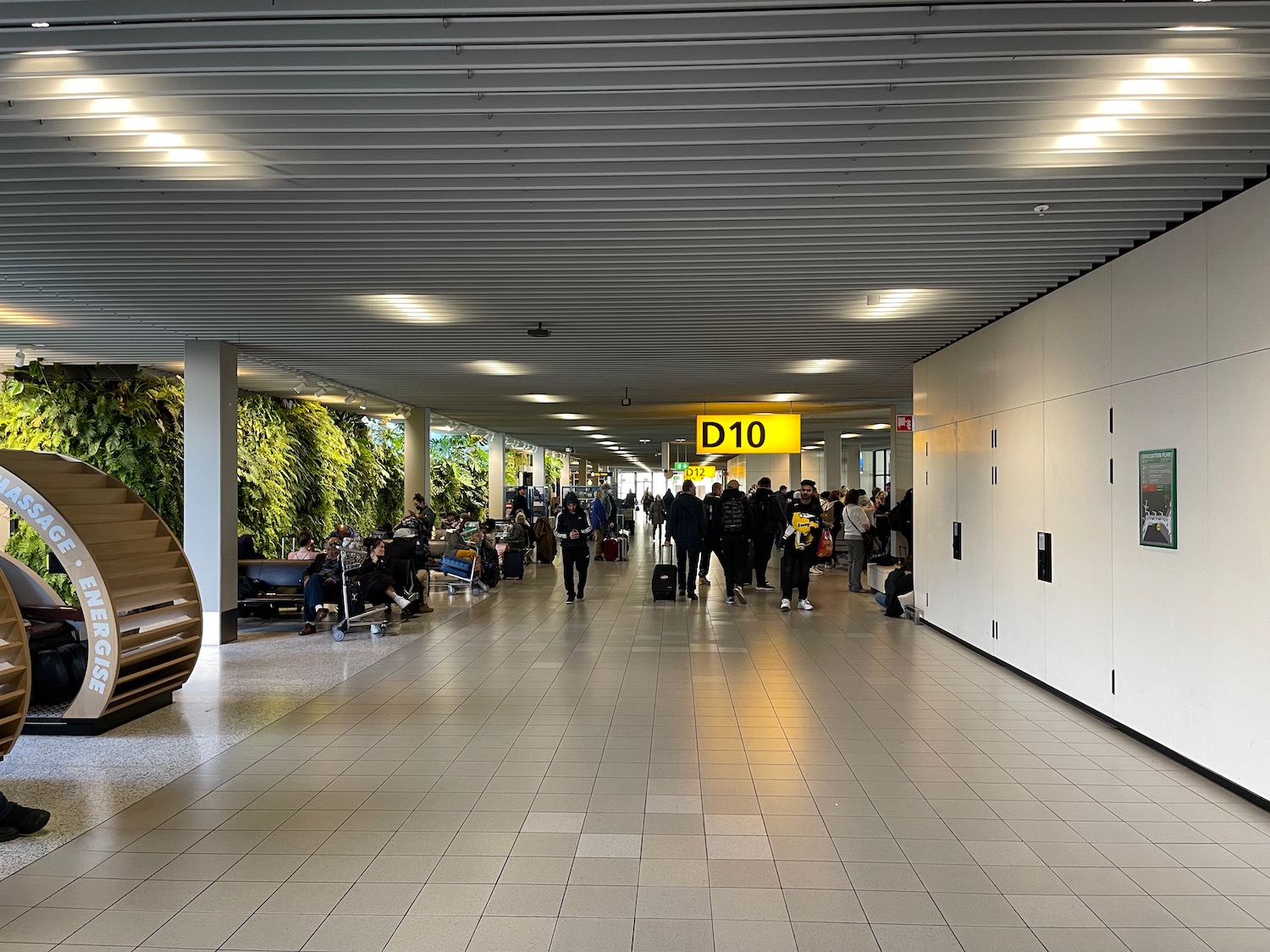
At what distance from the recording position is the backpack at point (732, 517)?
12914mm

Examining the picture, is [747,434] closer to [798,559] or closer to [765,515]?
[765,515]

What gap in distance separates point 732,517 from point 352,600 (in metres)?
5.25

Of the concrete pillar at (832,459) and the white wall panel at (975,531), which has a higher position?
the concrete pillar at (832,459)

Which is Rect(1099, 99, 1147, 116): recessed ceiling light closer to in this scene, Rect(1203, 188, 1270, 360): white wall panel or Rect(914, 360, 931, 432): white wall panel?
Rect(1203, 188, 1270, 360): white wall panel

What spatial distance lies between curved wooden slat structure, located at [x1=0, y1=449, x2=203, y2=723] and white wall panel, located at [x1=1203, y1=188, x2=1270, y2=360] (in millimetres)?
6727

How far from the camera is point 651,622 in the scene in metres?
11.1

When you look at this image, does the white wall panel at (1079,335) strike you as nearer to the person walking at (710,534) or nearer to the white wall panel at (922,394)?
the white wall panel at (922,394)

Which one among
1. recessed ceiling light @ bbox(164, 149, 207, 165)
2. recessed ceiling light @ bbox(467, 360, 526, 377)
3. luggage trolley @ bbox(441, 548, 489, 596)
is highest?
recessed ceiling light @ bbox(467, 360, 526, 377)

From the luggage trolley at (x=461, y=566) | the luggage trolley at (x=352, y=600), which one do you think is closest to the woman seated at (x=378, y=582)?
the luggage trolley at (x=352, y=600)

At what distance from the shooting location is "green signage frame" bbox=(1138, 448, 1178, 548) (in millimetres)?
5355

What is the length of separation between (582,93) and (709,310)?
478 cm

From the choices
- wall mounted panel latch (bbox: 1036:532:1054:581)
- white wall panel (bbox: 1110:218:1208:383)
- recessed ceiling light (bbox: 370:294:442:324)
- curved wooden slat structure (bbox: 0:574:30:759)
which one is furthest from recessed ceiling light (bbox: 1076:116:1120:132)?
curved wooden slat structure (bbox: 0:574:30:759)

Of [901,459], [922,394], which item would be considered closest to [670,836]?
[922,394]

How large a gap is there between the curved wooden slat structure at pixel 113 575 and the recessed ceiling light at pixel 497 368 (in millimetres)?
5498
